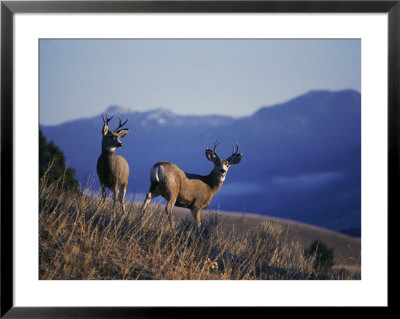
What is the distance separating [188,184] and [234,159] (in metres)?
0.68

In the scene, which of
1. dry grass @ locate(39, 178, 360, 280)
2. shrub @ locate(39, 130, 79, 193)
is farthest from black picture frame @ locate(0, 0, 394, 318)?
shrub @ locate(39, 130, 79, 193)

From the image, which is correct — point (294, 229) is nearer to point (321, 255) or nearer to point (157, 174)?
point (321, 255)

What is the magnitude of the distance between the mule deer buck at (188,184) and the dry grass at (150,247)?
19 centimetres

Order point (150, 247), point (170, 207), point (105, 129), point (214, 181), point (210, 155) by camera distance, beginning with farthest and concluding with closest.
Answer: point (214, 181), point (210, 155), point (170, 207), point (105, 129), point (150, 247)

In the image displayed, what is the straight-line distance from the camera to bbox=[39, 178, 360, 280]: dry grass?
19.7ft

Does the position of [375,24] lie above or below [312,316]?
above

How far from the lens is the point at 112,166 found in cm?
760

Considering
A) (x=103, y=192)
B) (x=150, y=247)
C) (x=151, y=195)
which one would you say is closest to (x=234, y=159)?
(x=151, y=195)

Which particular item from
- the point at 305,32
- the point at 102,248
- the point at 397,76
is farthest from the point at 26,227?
the point at 397,76

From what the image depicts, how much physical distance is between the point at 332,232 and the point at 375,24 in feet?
8.96

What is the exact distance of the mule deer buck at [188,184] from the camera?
7.61 meters

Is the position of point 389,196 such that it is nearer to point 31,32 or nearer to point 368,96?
point 368,96

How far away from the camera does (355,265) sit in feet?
20.7

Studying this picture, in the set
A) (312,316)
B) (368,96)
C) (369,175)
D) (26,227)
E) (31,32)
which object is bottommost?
(312,316)
